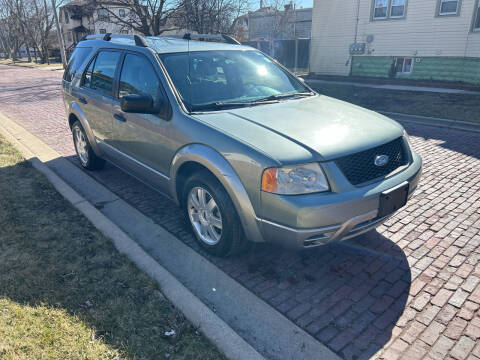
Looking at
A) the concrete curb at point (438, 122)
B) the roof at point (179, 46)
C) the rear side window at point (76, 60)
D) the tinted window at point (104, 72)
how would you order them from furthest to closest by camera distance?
the concrete curb at point (438, 122) < the rear side window at point (76, 60) < the tinted window at point (104, 72) < the roof at point (179, 46)

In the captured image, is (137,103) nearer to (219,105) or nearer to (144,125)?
(144,125)

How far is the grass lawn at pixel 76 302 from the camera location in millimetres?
2535

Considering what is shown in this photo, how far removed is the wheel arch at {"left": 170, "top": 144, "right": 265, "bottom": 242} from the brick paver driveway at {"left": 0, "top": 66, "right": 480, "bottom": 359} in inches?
22.7

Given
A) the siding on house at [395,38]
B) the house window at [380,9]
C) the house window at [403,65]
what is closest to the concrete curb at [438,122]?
the siding on house at [395,38]

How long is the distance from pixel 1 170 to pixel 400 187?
5.61 metres

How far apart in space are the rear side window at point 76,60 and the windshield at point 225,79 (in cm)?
217

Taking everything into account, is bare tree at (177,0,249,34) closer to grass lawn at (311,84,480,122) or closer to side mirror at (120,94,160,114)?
grass lawn at (311,84,480,122)

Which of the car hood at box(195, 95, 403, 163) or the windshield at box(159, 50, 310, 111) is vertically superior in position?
the windshield at box(159, 50, 310, 111)

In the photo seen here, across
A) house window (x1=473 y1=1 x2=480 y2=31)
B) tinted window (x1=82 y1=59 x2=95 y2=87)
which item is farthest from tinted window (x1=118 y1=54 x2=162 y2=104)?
house window (x1=473 y1=1 x2=480 y2=31)

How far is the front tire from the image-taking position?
10.7ft

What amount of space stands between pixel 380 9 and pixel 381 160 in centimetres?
1664

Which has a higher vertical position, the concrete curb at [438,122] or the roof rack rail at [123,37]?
the roof rack rail at [123,37]

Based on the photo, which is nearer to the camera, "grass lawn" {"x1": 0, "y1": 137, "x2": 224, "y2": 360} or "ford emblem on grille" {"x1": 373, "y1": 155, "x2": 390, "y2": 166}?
"grass lawn" {"x1": 0, "y1": 137, "x2": 224, "y2": 360}

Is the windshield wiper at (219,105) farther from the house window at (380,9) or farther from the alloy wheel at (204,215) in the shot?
the house window at (380,9)
